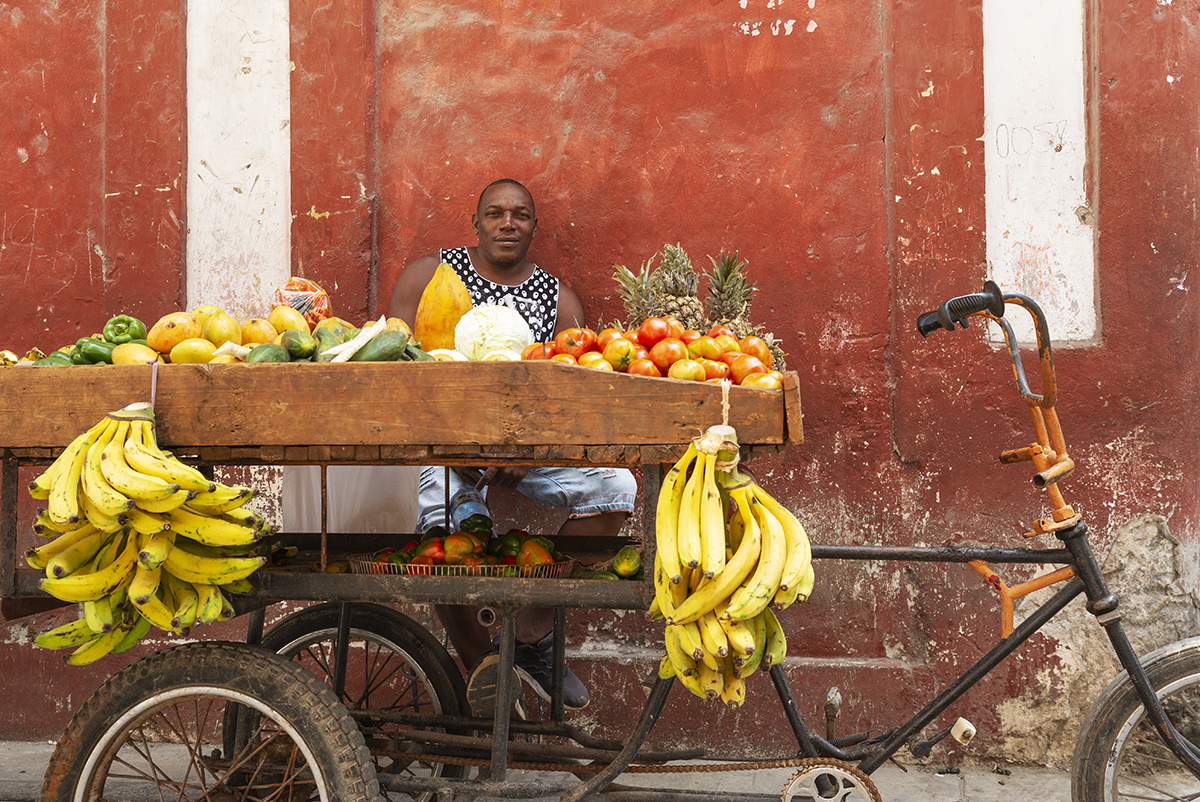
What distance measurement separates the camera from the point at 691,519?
2006 mm

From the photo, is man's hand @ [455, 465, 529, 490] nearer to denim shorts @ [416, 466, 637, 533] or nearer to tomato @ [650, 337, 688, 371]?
denim shorts @ [416, 466, 637, 533]

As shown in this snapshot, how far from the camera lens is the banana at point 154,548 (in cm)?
203

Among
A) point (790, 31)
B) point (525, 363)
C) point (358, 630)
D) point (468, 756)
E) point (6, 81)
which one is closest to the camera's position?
point (525, 363)

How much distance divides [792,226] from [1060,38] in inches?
51.6

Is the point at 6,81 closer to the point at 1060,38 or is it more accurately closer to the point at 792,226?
the point at 792,226

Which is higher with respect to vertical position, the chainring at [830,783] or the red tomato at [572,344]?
the red tomato at [572,344]

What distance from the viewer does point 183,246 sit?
395 centimetres

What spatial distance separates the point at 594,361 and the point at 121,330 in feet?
4.39

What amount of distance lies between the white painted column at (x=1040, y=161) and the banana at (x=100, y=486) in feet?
10.7

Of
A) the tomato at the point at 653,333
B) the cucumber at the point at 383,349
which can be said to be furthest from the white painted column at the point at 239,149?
the tomato at the point at 653,333

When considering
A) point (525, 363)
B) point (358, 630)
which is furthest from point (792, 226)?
point (358, 630)

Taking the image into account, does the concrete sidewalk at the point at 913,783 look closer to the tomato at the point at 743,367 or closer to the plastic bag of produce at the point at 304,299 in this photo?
the tomato at the point at 743,367

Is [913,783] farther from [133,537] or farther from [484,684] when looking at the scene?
[133,537]

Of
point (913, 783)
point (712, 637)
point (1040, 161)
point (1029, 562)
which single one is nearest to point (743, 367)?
point (712, 637)
